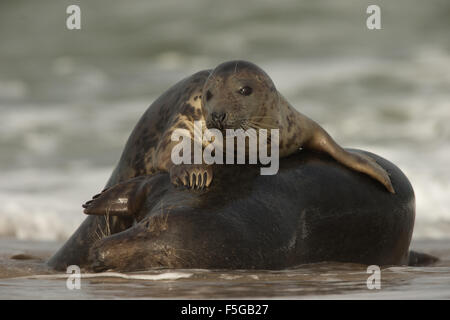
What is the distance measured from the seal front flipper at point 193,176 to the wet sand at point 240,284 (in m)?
0.59

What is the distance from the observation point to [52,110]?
16141 millimetres

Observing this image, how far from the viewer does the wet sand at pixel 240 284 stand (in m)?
4.34

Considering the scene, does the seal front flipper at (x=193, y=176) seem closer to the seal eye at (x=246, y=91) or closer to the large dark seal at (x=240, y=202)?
the large dark seal at (x=240, y=202)

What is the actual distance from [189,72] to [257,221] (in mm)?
12354

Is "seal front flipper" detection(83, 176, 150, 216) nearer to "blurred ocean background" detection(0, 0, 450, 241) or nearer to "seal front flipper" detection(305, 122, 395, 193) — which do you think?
"seal front flipper" detection(305, 122, 395, 193)

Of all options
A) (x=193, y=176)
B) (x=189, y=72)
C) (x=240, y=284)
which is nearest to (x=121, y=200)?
(x=193, y=176)

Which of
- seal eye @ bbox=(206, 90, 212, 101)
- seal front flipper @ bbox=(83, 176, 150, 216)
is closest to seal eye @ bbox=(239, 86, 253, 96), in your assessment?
seal eye @ bbox=(206, 90, 212, 101)

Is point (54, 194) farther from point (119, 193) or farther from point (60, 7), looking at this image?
point (60, 7)

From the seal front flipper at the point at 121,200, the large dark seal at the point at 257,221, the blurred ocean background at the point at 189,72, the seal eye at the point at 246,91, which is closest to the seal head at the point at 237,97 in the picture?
the seal eye at the point at 246,91

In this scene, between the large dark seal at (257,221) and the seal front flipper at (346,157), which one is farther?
the seal front flipper at (346,157)

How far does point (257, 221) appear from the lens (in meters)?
5.07

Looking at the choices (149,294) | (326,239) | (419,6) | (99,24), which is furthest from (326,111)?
(149,294)

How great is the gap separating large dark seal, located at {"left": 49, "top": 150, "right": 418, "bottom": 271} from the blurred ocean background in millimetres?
5318

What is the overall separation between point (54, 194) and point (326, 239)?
7.21 metres
